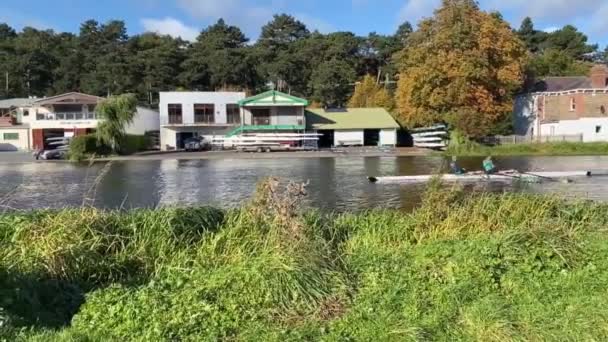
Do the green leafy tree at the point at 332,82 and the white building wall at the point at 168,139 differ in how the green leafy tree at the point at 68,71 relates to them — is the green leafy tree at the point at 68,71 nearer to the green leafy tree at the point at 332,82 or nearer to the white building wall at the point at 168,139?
the white building wall at the point at 168,139

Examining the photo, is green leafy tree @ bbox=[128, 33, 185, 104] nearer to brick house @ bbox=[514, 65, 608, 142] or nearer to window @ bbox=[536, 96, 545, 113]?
brick house @ bbox=[514, 65, 608, 142]

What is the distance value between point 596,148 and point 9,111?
73493 mm

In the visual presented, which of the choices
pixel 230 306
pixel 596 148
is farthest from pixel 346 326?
pixel 596 148

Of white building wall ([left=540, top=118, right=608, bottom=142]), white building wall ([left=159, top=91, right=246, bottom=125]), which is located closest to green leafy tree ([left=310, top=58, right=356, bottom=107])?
white building wall ([left=159, top=91, right=246, bottom=125])

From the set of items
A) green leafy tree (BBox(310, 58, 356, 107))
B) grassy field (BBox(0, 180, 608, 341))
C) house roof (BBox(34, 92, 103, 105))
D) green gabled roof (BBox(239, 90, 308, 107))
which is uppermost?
green leafy tree (BBox(310, 58, 356, 107))

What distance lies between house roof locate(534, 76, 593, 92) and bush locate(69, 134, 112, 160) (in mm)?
49145

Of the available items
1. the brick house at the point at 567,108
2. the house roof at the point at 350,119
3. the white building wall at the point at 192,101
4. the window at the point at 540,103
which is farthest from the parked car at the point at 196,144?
the window at the point at 540,103

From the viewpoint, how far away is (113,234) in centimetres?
845

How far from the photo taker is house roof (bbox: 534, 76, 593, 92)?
211ft

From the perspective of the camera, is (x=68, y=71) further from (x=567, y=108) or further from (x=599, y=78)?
(x=599, y=78)

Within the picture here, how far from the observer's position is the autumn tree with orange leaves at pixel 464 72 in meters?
59.0

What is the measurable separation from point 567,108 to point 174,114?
145 ft

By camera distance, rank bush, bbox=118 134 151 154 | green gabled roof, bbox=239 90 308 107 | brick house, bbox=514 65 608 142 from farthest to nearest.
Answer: green gabled roof, bbox=239 90 308 107 → bush, bbox=118 134 151 154 → brick house, bbox=514 65 608 142

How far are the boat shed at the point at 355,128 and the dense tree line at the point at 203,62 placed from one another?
18.8 metres
